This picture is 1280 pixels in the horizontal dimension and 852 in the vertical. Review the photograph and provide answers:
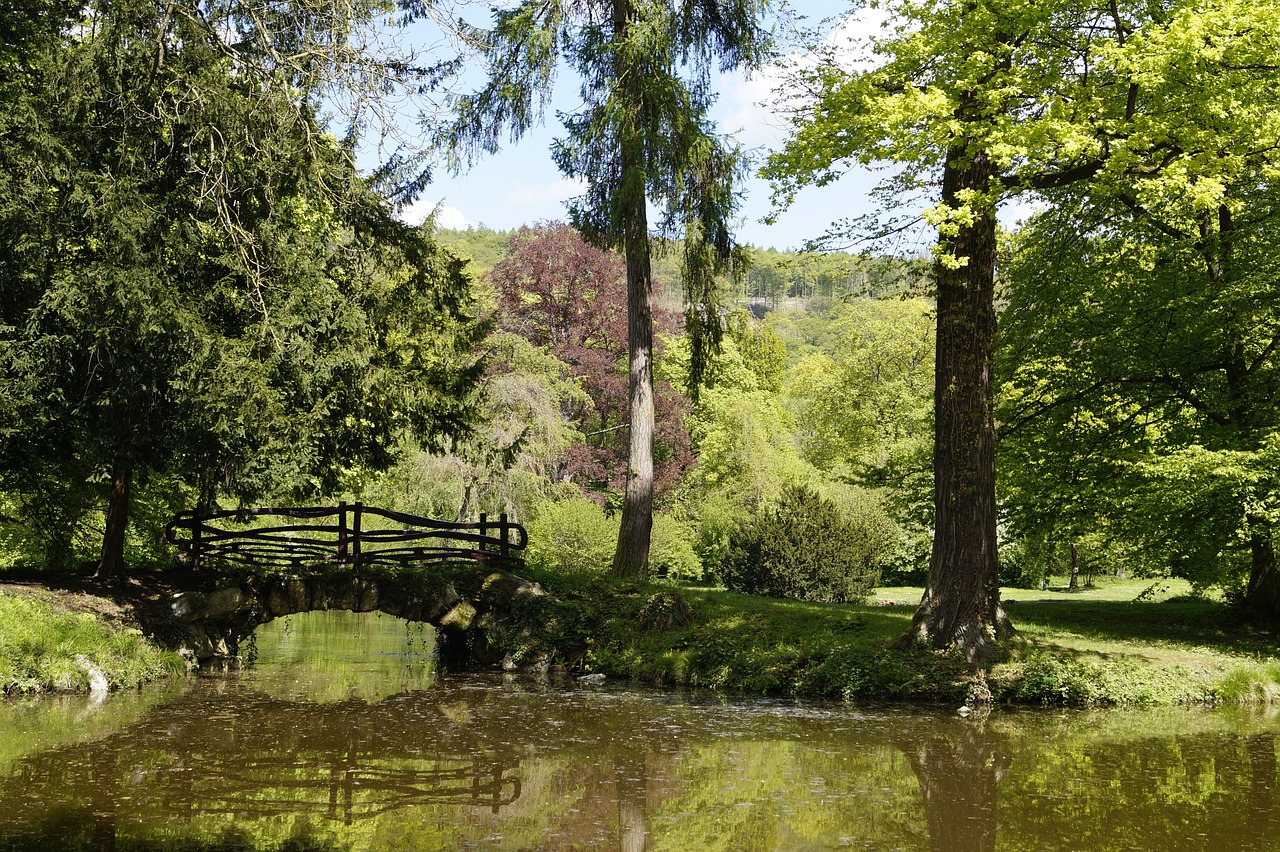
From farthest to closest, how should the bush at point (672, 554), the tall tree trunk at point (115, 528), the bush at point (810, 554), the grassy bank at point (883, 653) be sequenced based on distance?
A: the bush at point (672, 554)
the bush at point (810, 554)
the tall tree trunk at point (115, 528)
the grassy bank at point (883, 653)

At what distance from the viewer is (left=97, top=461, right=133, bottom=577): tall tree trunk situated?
15.5 metres

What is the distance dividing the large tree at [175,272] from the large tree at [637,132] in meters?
4.19

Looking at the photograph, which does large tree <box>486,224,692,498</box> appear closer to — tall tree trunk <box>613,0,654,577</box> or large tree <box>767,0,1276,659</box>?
tall tree trunk <box>613,0,654,577</box>

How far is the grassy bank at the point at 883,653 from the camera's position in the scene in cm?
1294

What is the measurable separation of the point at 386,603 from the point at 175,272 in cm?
577

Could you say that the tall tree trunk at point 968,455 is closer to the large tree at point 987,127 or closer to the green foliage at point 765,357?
the large tree at point 987,127

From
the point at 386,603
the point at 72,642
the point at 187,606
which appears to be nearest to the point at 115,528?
the point at 187,606

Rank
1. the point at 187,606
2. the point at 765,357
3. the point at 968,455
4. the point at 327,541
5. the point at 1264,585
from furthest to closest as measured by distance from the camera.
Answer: the point at 765,357 → the point at 1264,585 → the point at 327,541 → the point at 187,606 → the point at 968,455

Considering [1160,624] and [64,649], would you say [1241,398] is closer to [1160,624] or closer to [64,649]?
[1160,624]

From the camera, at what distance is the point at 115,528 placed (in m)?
15.6

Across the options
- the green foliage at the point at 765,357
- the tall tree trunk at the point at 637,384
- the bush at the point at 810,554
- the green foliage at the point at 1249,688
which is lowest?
the green foliage at the point at 1249,688

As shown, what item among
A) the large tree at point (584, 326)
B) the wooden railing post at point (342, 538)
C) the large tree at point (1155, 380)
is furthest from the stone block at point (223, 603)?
the large tree at point (584, 326)

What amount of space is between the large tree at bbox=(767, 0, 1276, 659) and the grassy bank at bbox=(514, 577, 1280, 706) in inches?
28.3

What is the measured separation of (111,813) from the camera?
281 inches
